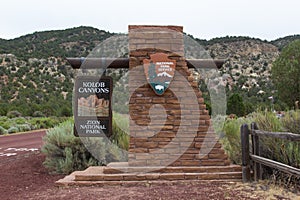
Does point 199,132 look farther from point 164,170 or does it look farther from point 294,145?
point 294,145

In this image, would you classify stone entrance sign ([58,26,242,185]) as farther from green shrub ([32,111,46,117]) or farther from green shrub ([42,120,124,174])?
green shrub ([32,111,46,117])

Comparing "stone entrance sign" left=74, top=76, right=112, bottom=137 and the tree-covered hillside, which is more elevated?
the tree-covered hillside

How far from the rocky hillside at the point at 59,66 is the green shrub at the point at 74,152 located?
22684 millimetres

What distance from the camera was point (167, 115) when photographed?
25.9 feet

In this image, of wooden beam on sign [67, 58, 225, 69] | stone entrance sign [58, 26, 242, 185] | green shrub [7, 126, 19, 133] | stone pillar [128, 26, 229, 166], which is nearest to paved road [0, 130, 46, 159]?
wooden beam on sign [67, 58, 225, 69]

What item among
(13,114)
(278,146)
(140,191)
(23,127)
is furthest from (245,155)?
(13,114)

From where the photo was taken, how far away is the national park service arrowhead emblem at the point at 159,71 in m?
7.89

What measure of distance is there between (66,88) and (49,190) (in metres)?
36.7

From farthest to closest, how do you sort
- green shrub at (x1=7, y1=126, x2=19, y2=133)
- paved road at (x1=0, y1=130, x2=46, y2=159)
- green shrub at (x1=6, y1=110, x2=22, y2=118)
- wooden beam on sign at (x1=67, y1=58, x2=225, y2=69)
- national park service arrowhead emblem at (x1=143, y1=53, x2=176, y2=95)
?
1. green shrub at (x1=6, y1=110, x2=22, y2=118)
2. green shrub at (x1=7, y1=126, x2=19, y2=133)
3. paved road at (x1=0, y1=130, x2=46, y2=159)
4. wooden beam on sign at (x1=67, y1=58, x2=225, y2=69)
5. national park service arrowhead emblem at (x1=143, y1=53, x2=176, y2=95)

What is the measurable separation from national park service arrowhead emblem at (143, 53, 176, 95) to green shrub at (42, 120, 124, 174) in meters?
2.43

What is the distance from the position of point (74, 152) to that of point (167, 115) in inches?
112

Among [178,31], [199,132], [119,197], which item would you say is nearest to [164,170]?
[199,132]

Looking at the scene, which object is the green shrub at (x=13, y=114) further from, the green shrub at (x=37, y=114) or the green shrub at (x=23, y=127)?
the green shrub at (x=23, y=127)

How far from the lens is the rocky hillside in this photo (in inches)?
1508
